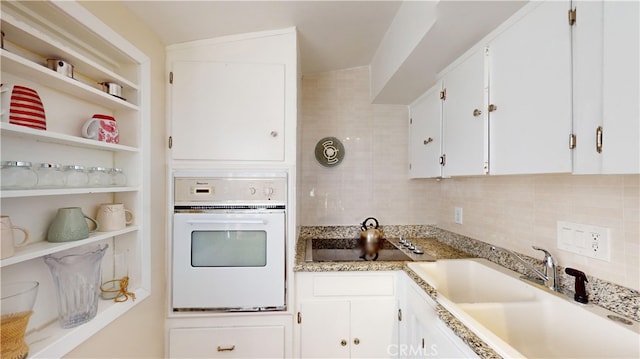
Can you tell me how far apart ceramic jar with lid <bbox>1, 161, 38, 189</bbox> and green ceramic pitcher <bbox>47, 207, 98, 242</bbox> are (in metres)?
0.16

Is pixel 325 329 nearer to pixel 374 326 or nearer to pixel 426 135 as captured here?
pixel 374 326

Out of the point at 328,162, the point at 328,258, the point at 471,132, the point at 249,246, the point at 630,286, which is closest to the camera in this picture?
the point at 630,286

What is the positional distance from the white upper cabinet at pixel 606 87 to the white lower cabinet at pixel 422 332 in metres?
0.70

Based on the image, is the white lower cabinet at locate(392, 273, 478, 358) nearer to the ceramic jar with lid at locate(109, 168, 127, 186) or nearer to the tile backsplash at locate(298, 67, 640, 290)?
the tile backsplash at locate(298, 67, 640, 290)

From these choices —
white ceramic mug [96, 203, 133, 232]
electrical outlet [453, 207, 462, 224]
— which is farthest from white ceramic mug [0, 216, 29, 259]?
electrical outlet [453, 207, 462, 224]

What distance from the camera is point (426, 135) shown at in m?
1.82

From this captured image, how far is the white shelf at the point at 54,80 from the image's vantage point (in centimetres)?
75

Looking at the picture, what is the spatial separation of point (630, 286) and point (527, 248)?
43 cm

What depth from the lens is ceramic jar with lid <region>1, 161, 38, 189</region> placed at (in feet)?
2.46

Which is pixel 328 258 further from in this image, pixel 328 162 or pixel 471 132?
pixel 471 132

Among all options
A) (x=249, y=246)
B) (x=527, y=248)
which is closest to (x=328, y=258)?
(x=249, y=246)

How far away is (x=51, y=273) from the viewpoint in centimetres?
93

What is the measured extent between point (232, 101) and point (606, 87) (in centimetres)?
151

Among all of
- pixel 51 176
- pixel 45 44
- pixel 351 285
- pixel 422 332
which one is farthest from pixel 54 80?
pixel 422 332
